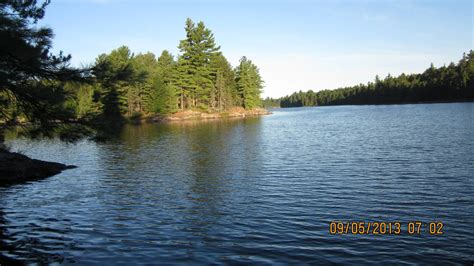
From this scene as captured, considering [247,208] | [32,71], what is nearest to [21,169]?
[32,71]

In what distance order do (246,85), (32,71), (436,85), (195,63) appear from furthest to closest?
1. (436,85)
2. (246,85)
3. (195,63)
4. (32,71)

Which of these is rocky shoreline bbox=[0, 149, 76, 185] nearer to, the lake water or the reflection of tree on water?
the lake water

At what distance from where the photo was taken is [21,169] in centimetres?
2473

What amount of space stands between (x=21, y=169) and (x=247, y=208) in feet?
55.7

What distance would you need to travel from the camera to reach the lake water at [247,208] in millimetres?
11609

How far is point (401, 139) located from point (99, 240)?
111 ft

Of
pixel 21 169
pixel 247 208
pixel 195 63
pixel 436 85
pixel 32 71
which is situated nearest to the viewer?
pixel 32 71

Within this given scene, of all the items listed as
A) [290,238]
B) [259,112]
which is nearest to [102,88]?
[290,238]

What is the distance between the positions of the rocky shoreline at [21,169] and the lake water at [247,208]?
47.9 inches

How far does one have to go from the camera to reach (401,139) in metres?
38.5
